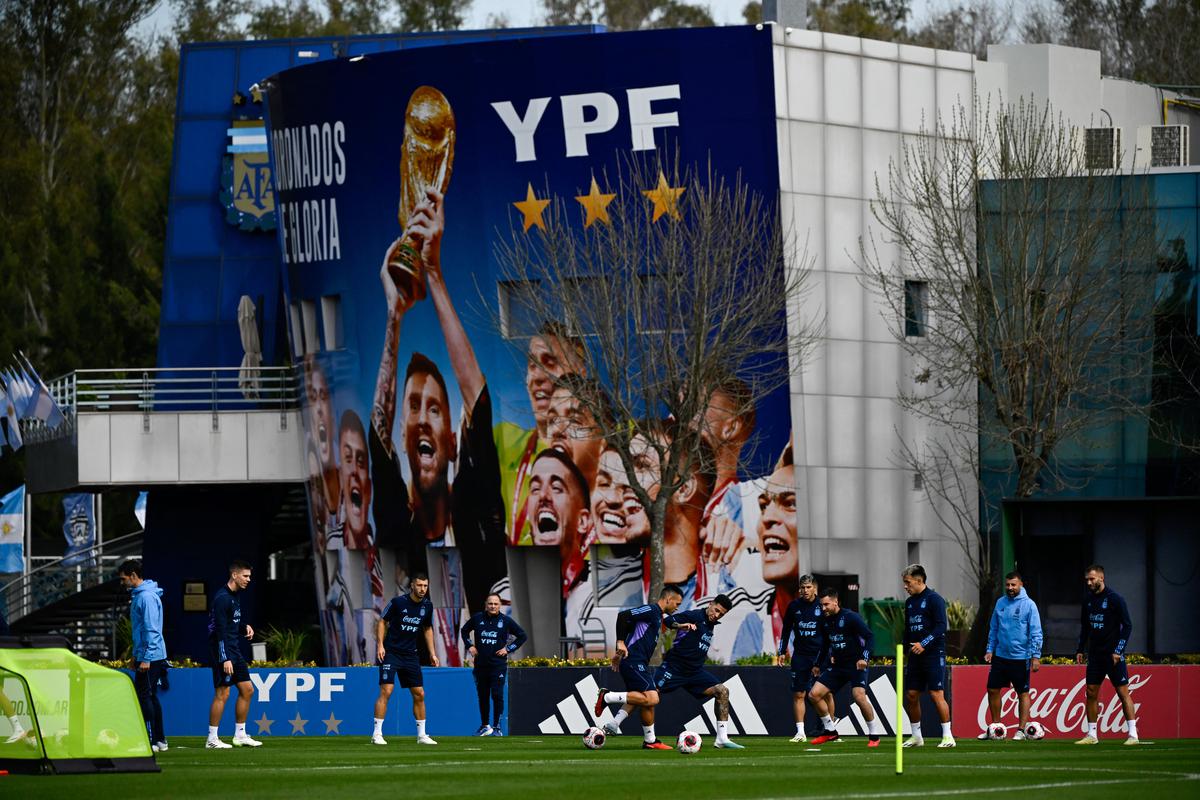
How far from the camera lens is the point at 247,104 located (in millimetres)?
49469

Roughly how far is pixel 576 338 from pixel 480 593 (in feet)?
18.6

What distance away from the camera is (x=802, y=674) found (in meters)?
24.9

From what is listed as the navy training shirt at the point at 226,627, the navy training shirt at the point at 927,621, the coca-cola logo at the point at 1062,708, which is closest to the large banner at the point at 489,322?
the coca-cola logo at the point at 1062,708

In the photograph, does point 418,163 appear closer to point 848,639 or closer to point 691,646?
point 848,639

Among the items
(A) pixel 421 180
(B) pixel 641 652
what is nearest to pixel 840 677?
(B) pixel 641 652

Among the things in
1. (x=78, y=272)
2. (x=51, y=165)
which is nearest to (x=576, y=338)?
(x=78, y=272)

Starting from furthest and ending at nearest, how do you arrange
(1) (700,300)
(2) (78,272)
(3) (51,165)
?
(3) (51,165) → (2) (78,272) → (1) (700,300)

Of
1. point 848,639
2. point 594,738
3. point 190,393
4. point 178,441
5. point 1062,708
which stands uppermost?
point 190,393

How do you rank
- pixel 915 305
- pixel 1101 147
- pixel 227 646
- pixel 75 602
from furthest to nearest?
1. pixel 75 602
2. pixel 915 305
3. pixel 1101 147
4. pixel 227 646

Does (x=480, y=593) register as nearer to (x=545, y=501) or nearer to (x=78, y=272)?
(x=545, y=501)

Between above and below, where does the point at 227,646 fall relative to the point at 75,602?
above

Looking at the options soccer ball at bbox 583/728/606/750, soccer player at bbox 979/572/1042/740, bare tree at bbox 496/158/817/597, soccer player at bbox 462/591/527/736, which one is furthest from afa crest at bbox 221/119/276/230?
soccer ball at bbox 583/728/606/750

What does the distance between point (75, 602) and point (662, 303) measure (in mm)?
22196

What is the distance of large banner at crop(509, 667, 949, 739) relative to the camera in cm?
2811
